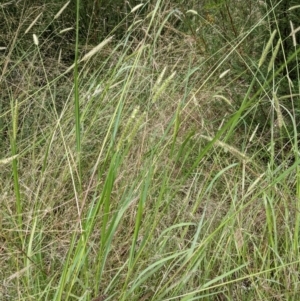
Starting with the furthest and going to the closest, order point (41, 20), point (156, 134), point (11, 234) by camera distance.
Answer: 1. point (41, 20)
2. point (156, 134)
3. point (11, 234)

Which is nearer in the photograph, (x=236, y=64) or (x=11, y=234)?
(x=11, y=234)

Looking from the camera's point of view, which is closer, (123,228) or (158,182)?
(123,228)

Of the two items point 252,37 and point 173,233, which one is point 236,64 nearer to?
point 252,37

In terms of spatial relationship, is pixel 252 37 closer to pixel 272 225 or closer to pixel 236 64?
pixel 236 64

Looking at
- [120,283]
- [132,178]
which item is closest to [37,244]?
[120,283]

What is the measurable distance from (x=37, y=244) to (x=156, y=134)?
56 centimetres

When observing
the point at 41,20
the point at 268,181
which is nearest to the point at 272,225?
the point at 268,181

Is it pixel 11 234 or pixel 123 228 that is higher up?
pixel 11 234

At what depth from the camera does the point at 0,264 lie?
1.63 m

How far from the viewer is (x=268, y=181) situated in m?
1.87

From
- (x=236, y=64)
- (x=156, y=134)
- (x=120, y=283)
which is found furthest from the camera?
(x=236, y=64)

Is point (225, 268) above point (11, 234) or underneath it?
underneath

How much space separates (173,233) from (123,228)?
14cm

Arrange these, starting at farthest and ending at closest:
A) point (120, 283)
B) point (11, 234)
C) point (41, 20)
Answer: point (41, 20) < point (11, 234) < point (120, 283)
